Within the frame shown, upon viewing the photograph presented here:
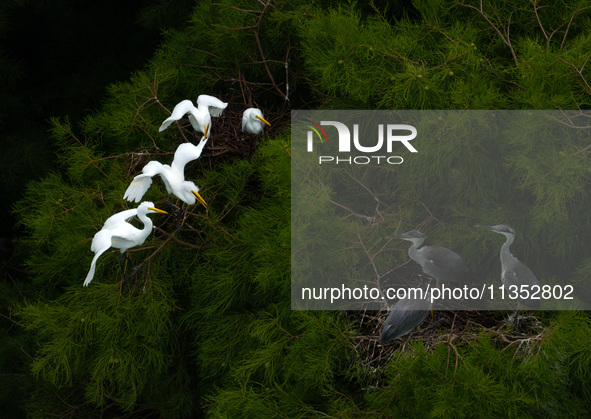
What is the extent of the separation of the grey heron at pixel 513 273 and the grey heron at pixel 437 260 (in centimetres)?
8

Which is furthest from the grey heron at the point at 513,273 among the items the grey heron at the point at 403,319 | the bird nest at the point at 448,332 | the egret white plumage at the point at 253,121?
the egret white plumage at the point at 253,121

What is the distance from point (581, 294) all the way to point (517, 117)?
362 mm

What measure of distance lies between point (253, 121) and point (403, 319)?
1.80 ft

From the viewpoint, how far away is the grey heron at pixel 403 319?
1.15 m

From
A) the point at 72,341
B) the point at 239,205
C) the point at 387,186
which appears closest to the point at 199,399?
the point at 72,341

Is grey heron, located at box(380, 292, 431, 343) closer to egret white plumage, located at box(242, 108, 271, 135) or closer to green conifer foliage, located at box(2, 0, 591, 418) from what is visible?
green conifer foliage, located at box(2, 0, 591, 418)

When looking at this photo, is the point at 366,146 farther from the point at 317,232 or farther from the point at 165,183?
the point at 165,183

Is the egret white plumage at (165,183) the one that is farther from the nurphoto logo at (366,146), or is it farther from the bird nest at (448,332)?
the bird nest at (448,332)

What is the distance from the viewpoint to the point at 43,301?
64.5 inches

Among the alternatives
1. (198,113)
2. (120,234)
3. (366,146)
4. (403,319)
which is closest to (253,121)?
(198,113)

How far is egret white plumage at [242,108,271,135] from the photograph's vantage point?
1.39 meters

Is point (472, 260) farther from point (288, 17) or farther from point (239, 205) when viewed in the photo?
point (288, 17)

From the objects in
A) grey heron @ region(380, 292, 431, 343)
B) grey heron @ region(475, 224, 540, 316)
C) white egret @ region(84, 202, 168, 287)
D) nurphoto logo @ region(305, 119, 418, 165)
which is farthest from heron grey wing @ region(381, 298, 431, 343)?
white egret @ region(84, 202, 168, 287)

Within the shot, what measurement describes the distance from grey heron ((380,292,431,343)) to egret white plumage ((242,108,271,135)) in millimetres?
496
